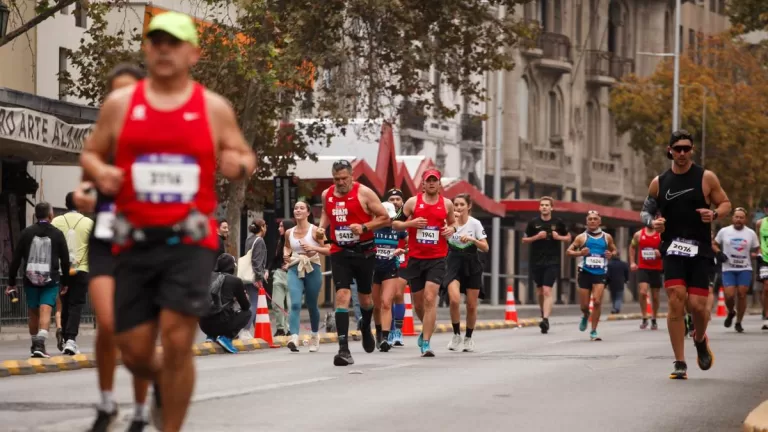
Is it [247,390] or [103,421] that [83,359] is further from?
[103,421]

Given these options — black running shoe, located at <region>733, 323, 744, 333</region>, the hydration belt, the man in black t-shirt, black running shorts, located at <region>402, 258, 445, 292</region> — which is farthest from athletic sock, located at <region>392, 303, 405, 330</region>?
the hydration belt

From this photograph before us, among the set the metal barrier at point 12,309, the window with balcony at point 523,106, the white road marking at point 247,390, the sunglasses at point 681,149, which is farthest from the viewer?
the window with balcony at point 523,106

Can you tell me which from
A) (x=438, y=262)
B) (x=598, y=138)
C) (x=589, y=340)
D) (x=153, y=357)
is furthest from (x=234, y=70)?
(x=598, y=138)

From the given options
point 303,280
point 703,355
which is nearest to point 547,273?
point 303,280

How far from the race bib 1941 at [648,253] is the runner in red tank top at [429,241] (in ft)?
29.4

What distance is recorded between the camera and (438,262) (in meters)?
19.1

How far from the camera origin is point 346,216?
17.1 meters

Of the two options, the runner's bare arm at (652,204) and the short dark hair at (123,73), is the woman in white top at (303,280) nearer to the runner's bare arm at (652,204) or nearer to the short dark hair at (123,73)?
the runner's bare arm at (652,204)

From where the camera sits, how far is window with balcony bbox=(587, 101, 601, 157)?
68.2 metres

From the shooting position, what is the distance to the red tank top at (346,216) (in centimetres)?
1709

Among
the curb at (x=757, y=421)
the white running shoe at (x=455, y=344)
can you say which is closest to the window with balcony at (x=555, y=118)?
the white running shoe at (x=455, y=344)

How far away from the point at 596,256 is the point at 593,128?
43.3m

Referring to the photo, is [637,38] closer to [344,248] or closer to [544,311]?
[544,311]

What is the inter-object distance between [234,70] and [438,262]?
12043mm
